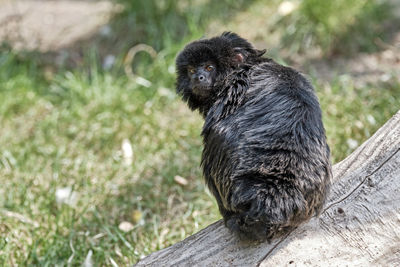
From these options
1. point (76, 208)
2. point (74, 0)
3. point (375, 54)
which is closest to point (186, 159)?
point (76, 208)

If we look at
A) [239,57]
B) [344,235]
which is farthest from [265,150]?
[239,57]

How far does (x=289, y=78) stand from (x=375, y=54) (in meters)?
3.63

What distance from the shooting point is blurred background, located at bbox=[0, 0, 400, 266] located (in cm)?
411

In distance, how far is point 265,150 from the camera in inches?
106

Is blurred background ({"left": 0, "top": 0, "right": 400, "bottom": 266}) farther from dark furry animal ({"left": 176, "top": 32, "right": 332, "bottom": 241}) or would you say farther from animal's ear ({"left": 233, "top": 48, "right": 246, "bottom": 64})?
dark furry animal ({"left": 176, "top": 32, "right": 332, "bottom": 241})

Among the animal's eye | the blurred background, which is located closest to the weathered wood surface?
the blurred background

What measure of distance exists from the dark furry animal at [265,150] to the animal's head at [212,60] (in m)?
0.04

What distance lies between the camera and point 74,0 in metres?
8.05

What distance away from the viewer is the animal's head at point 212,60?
11.1ft

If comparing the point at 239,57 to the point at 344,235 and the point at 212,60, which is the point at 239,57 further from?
the point at 344,235

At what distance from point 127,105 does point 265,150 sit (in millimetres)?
3052

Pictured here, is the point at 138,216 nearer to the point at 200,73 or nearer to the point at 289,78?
the point at 200,73

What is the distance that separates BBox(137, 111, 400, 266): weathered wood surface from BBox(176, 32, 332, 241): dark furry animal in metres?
0.11

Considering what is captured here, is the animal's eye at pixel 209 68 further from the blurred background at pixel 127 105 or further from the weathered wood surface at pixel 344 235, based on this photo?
the weathered wood surface at pixel 344 235
